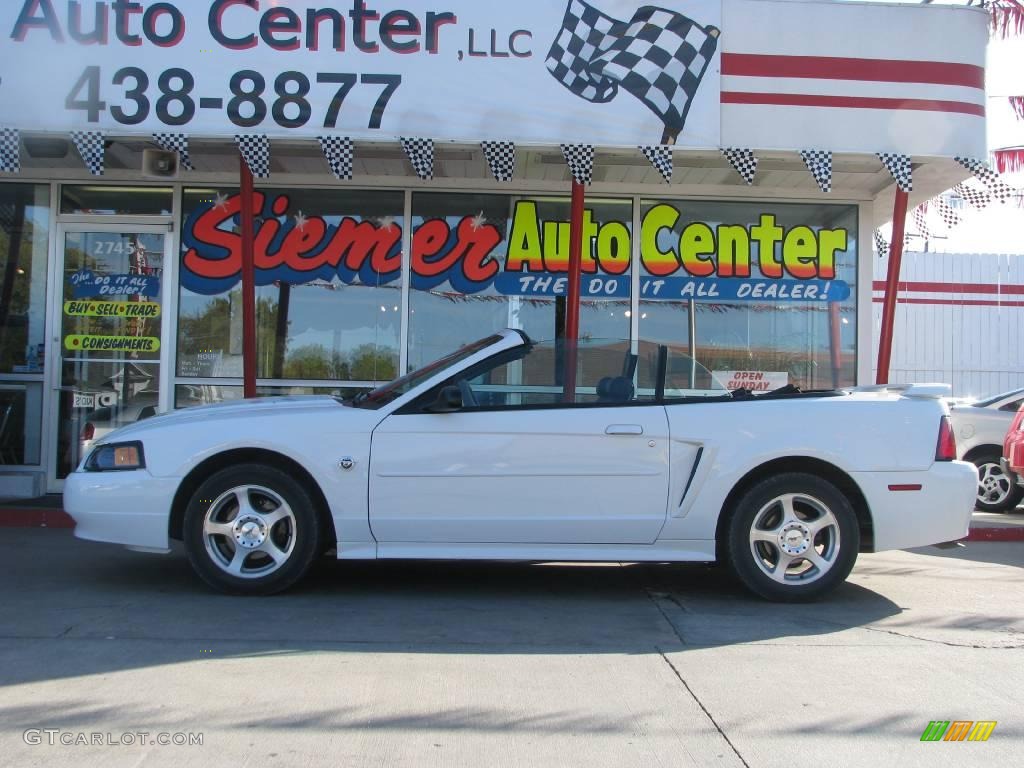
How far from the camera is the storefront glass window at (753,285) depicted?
391 inches

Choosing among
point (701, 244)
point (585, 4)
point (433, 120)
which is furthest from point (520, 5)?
point (701, 244)

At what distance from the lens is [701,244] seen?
32.6 feet

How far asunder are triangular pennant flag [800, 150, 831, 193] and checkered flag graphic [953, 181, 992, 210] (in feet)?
4.97

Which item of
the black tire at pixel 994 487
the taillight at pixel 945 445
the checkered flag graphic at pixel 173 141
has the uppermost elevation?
the checkered flag graphic at pixel 173 141

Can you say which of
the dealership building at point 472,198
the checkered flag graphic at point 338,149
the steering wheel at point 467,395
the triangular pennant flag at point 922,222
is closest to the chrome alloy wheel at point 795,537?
the steering wheel at point 467,395

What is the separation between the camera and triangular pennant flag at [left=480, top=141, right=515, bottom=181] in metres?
7.88

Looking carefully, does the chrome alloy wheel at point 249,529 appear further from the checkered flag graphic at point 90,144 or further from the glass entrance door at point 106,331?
the glass entrance door at point 106,331

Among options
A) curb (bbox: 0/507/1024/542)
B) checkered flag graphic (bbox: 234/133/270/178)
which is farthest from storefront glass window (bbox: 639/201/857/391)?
checkered flag graphic (bbox: 234/133/270/178)

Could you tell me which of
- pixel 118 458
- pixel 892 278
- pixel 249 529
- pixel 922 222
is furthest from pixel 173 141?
pixel 922 222

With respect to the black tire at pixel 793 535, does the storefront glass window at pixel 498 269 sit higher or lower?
higher

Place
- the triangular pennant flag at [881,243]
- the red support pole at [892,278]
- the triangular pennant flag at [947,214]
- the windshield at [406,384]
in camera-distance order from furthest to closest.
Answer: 1. the triangular pennant flag at [881,243]
2. the triangular pennant flag at [947,214]
3. the red support pole at [892,278]
4. the windshield at [406,384]

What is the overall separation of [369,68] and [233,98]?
3.81 ft

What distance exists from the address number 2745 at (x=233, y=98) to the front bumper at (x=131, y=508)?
11.9 ft

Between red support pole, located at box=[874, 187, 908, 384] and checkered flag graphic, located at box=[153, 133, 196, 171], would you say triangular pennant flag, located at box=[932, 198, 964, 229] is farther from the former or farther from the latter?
checkered flag graphic, located at box=[153, 133, 196, 171]
